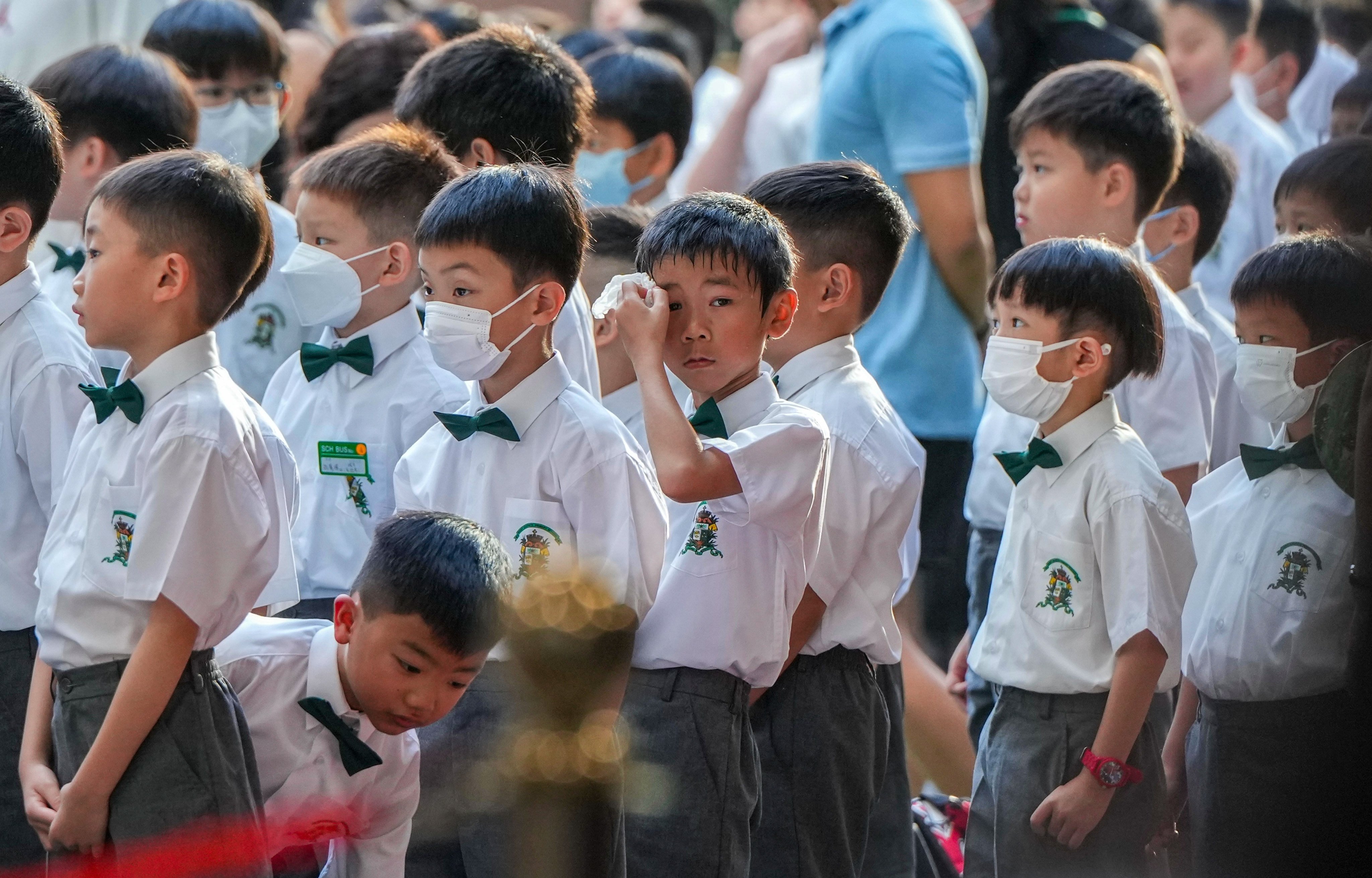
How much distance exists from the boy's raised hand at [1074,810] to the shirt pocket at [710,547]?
732 millimetres

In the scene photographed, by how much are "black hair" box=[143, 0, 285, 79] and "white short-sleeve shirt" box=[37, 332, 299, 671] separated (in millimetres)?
2083

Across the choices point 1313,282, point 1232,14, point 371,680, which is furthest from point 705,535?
point 1232,14

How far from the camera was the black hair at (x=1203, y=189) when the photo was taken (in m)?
3.94

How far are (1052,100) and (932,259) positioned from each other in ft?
2.14

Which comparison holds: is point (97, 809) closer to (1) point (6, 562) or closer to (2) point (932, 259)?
(1) point (6, 562)

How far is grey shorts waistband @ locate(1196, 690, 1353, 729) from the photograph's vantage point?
8.49 ft

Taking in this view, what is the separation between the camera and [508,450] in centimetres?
267

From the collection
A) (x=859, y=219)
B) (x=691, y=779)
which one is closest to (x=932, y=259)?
(x=859, y=219)

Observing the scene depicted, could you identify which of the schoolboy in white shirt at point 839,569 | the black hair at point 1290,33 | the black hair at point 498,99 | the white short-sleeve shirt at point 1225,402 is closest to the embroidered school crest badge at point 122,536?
the schoolboy in white shirt at point 839,569

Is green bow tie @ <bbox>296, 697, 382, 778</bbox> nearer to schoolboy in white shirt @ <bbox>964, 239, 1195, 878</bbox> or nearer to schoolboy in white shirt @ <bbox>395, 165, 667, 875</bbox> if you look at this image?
schoolboy in white shirt @ <bbox>395, 165, 667, 875</bbox>

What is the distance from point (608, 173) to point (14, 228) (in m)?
2.10

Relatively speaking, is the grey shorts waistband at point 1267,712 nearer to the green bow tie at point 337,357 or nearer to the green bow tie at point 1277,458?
the green bow tie at point 1277,458

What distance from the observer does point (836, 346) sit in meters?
2.99

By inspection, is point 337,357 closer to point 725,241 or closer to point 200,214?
point 200,214
